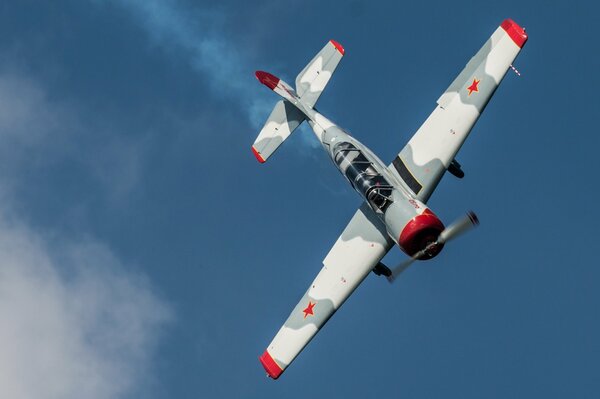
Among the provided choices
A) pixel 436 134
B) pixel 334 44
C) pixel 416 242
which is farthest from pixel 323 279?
pixel 334 44

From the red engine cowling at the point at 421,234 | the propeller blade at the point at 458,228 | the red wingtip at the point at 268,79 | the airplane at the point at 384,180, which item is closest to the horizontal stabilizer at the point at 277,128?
the red wingtip at the point at 268,79

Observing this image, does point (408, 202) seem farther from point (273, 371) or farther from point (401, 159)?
point (273, 371)

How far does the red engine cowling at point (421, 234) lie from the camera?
45.5 meters

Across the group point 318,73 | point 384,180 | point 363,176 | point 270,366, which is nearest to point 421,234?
point 384,180

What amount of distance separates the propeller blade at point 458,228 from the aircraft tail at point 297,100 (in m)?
9.86

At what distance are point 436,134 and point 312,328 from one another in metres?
10.0

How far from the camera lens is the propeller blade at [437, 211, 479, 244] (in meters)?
44.9

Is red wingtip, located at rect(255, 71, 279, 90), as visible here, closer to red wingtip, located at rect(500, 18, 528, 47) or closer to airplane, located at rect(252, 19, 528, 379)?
airplane, located at rect(252, 19, 528, 379)

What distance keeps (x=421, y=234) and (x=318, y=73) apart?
10810 mm

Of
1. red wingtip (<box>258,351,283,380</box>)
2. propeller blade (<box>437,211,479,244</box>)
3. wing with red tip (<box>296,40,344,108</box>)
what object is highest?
wing with red tip (<box>296,40,344,108</box>)

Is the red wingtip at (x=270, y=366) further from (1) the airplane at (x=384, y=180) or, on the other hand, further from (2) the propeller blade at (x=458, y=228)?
(2) the propeller blade at (x=458, y=228)

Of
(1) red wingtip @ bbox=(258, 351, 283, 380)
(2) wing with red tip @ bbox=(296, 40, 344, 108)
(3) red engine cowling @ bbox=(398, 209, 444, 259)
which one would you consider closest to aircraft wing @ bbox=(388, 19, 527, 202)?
(3) red engine cowling @ bbox=(398, 209, 444, 259)

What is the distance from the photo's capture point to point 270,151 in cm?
5150

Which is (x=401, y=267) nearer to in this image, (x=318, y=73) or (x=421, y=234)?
(x=421, y=234)
